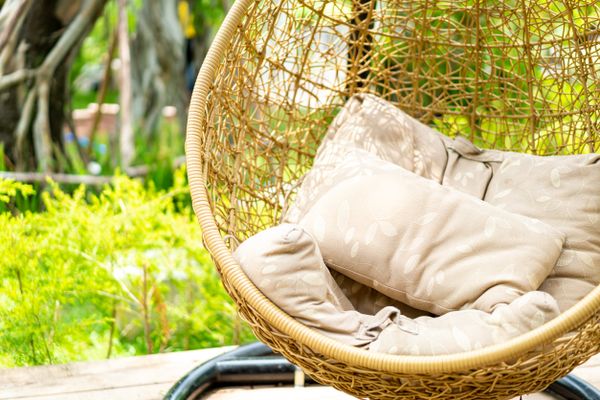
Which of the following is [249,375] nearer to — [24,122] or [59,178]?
[59,178]

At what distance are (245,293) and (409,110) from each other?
914 mm

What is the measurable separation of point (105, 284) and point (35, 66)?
94cm

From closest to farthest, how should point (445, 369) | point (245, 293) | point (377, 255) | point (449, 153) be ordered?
point (445, 369)
point (245, 293)
point (377, 255)
point (449, 153)

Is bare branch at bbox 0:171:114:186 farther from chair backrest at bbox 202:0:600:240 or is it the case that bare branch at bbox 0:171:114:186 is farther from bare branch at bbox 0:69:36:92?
chair backrest at bbox 202:0:600:240

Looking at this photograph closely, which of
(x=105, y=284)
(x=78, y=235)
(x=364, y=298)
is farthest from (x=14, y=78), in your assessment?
(x=364, y=298)

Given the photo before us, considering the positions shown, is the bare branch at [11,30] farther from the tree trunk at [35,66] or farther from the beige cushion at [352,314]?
the beige cushion at [352,314]

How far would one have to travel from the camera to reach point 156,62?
3.68 metres

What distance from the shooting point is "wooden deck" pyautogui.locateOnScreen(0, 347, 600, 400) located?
1.83 metres

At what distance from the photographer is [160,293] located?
2.22 m

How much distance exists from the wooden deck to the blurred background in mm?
110

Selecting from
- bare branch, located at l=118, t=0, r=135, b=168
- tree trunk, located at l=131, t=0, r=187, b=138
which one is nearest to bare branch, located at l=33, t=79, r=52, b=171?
bare branch, located at l=118, t=0, r=135, b=168

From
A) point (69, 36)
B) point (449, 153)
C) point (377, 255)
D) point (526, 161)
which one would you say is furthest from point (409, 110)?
point (69, 36)

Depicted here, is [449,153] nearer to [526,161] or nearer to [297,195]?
[526,161]

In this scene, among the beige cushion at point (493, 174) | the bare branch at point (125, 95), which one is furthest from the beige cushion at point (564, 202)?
the bare branch at point (125, 95)
